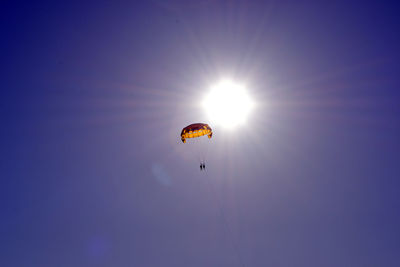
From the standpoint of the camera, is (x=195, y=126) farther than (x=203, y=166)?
Yes

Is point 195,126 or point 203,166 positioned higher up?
point 195,126

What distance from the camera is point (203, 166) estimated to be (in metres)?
36.2

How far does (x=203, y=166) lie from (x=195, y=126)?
8.02 meters

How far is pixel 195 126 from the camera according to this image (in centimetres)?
3909
